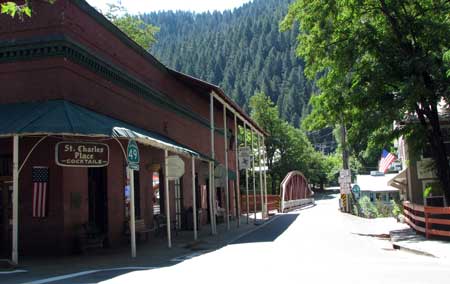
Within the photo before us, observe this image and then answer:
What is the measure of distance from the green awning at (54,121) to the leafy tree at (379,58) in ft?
32.2

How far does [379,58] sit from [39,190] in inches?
527

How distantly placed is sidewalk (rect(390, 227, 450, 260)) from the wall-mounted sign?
8638 millimetres

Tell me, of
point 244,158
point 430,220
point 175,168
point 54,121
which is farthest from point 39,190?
point 244,158

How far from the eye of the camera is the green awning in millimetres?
11656

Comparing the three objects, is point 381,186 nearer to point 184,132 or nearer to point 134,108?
point 184,132

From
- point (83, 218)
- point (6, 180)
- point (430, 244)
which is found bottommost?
point (430, 244)

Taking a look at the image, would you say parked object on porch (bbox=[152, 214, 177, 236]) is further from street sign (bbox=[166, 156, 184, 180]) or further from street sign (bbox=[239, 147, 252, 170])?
street sign (bbox=[239, 147, 252, 170])

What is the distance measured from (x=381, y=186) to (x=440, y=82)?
41.1m

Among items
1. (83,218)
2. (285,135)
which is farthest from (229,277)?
(285,135)

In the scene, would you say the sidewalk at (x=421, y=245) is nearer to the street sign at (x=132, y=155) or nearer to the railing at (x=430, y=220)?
the railing at (x=430, y=220)

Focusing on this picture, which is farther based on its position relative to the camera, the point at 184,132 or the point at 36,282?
A: the point at 184,132

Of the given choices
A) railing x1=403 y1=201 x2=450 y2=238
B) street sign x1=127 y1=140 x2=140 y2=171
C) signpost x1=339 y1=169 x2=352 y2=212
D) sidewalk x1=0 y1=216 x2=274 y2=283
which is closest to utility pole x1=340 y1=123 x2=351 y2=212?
signpost x1=339 y1=169 x2=352 y2=212

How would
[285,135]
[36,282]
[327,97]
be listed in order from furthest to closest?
1. [285,135]
2. [327,97]
3. [36,282]

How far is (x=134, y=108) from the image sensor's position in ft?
60.2
